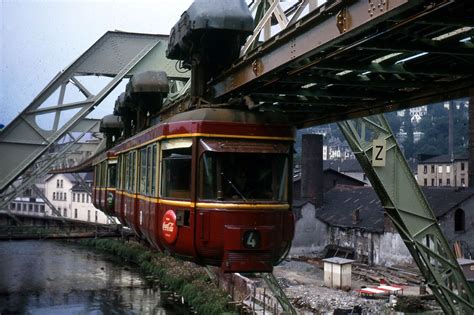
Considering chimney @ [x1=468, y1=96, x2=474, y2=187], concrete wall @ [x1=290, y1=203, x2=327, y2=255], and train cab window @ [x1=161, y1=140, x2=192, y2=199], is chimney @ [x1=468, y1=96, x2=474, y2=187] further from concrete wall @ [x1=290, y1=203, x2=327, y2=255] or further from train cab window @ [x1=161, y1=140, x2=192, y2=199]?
train cab window @ [x1=161, y1=140, x2=192, y2=199]

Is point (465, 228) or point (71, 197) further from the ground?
point (465, 228)

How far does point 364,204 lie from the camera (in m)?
37.4

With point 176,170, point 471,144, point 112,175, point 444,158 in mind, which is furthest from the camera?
point 444,158

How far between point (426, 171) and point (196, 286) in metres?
48.6

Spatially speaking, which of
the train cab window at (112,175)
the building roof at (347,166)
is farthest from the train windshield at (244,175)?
the building roof at (347,166)

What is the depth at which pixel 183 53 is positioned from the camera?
955cm

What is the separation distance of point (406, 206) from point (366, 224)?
2130cm

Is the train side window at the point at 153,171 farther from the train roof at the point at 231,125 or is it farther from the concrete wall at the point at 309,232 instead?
the concrete wall at the point at 309,232

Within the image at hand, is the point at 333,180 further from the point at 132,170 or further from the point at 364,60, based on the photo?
the point at 364,60

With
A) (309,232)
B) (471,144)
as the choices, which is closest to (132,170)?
(309,232)

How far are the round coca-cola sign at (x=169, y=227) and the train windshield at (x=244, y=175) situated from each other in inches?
24.2

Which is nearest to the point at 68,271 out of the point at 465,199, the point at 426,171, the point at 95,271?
the point at 95,271

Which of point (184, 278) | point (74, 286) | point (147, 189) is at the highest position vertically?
point (147, 189)

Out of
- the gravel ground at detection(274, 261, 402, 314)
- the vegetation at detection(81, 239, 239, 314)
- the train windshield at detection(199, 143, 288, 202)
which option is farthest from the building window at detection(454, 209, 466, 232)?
the train windshield at detection(199, 143, 288, 202)
